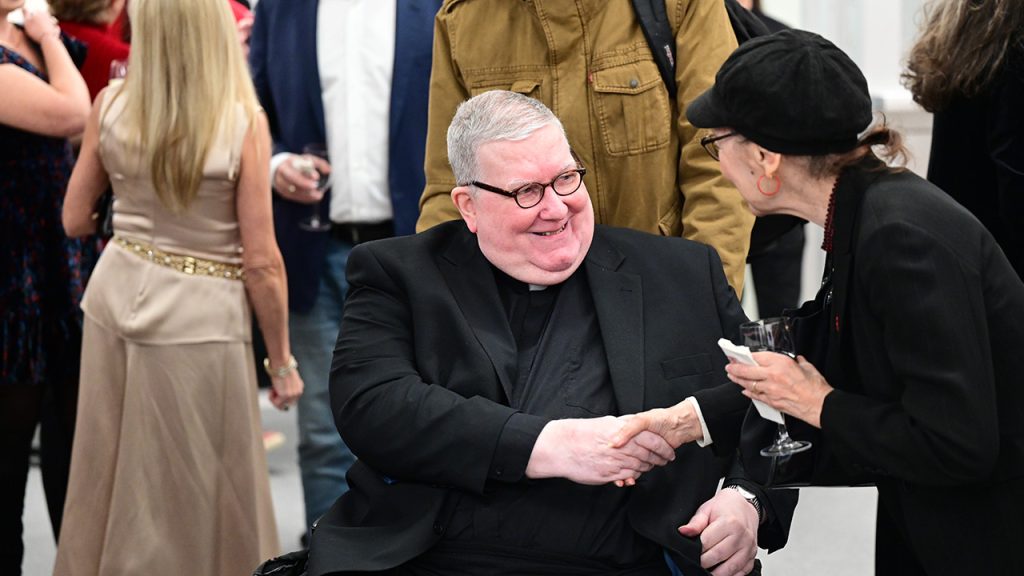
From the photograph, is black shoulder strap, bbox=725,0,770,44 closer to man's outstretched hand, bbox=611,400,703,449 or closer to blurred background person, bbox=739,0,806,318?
man's outstretched hand, bbox=611,400,703,449

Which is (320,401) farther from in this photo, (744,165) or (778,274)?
(744,165)

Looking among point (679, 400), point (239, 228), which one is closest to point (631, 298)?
point (679, 400)

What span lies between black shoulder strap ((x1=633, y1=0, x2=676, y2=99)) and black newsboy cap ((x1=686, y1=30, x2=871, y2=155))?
84 cm

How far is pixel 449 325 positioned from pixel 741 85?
0.81 m

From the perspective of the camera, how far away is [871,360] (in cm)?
190

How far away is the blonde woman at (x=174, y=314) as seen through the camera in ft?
10.7

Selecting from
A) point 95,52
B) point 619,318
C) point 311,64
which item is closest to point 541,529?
point 619,318

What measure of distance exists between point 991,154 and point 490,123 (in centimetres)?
114

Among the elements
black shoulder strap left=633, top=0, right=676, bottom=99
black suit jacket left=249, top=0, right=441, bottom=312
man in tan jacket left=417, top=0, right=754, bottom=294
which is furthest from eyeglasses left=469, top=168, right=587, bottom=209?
black suit jacket left=249, top=0, right=441, bottom=312

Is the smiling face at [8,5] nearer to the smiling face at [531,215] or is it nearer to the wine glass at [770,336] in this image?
the smiling face at [531,215]

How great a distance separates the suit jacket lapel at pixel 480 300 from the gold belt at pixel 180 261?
3.25ft

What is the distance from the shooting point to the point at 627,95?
277cm

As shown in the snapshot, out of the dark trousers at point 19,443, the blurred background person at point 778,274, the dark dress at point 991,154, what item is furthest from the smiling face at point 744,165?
the blurred background person at point 778,274

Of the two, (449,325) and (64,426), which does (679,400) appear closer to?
(449,325)
